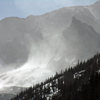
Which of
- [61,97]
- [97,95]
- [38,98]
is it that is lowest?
[38,98]

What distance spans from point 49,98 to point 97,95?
54.0 meters

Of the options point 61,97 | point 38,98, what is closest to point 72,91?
point 61,97

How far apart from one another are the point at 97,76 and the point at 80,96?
13769 mm

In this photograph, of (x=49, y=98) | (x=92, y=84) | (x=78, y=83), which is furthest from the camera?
(x=49, y=98)

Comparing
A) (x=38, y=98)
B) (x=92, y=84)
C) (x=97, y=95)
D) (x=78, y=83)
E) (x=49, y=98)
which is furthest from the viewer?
(x=38, y=98)

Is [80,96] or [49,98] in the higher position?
[80,96]

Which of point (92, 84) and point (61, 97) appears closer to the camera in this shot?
point (92, 84)

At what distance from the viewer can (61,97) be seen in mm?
158875

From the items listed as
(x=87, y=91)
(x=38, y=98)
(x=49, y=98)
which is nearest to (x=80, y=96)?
(x=87, y=91)

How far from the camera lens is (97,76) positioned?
14450 cm

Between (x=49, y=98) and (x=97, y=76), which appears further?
(x=49, y=98)

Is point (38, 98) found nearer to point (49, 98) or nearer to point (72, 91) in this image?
point (49, 98)

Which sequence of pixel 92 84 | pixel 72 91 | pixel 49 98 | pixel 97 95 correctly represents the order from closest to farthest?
pixel 97 95
pixel 92 84
pixel 72 91
pixel 49 98

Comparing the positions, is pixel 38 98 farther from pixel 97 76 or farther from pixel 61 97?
pixel 97 76
